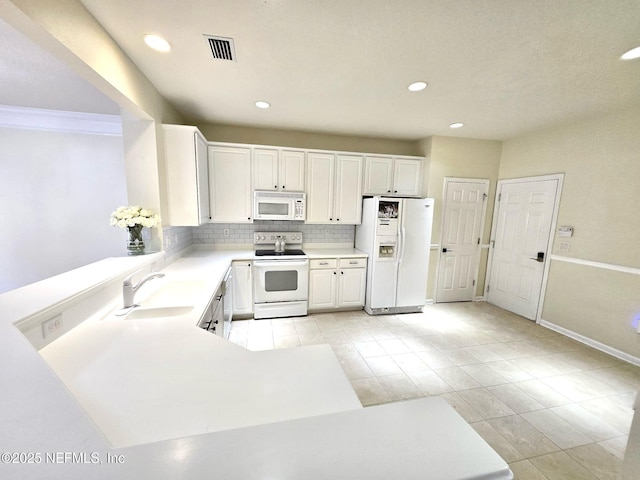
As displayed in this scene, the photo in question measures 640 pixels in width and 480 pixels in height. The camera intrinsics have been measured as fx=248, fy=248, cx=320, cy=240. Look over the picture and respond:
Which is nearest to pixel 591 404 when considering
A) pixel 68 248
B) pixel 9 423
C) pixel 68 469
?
pixel 68 469

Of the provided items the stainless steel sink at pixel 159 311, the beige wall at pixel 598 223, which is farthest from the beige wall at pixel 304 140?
the stainless steel sink at pixel 159 311

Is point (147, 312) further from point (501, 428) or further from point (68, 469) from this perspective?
point (501, 428)

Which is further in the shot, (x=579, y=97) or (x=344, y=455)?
(x=579, y=97)

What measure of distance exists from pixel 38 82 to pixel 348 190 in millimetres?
3383

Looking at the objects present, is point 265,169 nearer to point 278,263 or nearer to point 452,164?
point 278,263

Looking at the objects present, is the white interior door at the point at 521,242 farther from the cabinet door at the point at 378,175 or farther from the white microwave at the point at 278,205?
the white microwave at the point at 278,205

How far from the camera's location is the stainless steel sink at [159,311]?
1.58 metres

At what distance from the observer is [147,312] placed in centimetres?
161

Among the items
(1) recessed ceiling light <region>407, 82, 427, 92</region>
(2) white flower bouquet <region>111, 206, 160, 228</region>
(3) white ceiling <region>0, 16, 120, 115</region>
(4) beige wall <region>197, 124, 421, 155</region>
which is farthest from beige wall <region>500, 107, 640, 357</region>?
(3) white ceiling <region>0, 16, 120, 115</region>

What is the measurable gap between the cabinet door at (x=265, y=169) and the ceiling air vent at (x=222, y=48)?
151 centimetres

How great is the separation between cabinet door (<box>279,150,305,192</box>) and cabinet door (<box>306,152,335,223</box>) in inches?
4.5

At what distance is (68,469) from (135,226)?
2.15m

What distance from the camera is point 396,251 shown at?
3562 mm

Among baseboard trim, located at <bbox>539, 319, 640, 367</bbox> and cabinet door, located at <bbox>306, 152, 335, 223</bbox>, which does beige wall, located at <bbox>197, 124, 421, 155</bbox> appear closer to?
cabinet door, located at <bbox>306, 152, 335, 223</bbox>
